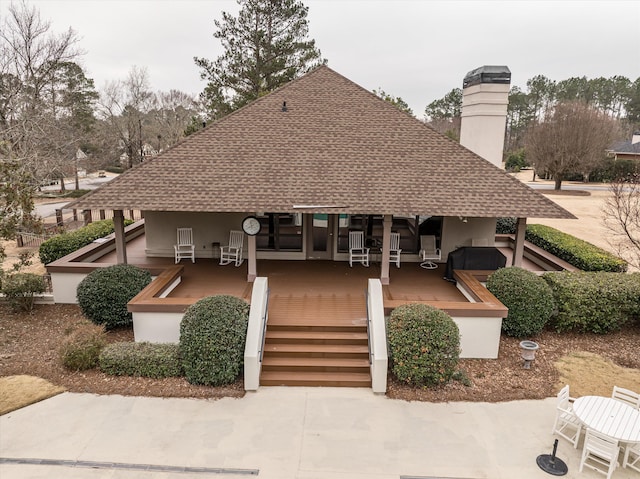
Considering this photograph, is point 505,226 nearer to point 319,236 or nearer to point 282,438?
point 319,236

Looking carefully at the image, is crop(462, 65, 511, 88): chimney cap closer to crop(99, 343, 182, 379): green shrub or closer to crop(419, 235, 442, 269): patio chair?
crop(419, 235, 442, 269): patio chair

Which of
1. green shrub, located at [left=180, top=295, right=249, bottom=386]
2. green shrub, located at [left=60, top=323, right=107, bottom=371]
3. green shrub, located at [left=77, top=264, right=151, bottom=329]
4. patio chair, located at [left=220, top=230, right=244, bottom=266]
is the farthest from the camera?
patio chair, located at [left=220, top=230, right=244, bottom=266]

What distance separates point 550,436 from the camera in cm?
773

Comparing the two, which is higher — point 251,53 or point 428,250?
point 251,53

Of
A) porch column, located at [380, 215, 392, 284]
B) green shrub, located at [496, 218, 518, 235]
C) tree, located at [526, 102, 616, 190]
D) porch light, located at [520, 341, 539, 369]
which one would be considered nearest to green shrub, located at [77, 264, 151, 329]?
porch column, located at [380, 215, 392, 284]

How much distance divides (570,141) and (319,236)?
40.7 metres

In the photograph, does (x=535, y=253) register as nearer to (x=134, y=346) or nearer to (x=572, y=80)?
(x=134, y=346)

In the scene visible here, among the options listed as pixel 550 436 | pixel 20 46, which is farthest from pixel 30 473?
pixel 20 46

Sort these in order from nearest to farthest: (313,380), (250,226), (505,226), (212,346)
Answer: (212,346), (313,380), (250,226), (505,226)

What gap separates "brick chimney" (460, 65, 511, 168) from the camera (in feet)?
47.5

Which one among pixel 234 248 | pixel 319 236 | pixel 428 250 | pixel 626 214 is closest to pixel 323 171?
pixel 319 236

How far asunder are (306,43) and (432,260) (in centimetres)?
2263

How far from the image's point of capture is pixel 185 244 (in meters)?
14.3

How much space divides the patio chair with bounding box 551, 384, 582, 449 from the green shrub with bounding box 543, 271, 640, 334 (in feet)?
12.9
